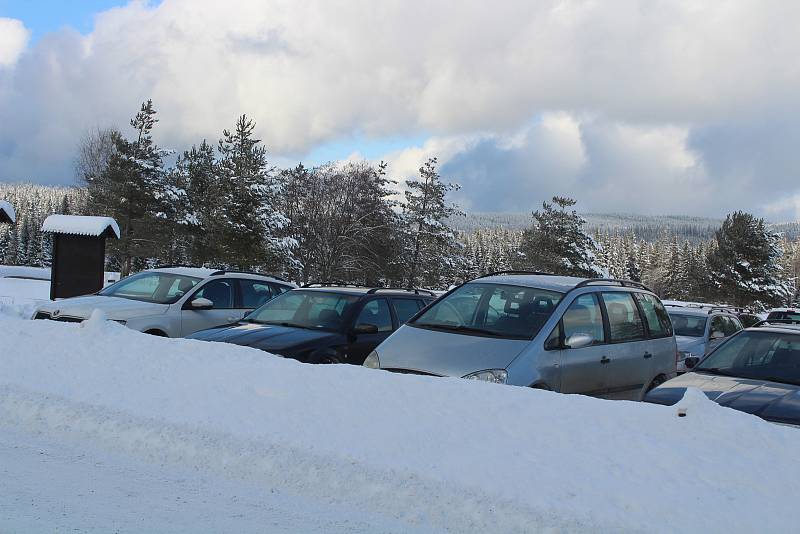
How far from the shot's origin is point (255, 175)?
4128 centimetres

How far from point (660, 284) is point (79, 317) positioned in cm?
→ 10956

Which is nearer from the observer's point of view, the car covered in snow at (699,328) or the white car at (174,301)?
the white car at (174,301)

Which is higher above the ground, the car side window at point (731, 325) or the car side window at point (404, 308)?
the car side window at point (404, 308)

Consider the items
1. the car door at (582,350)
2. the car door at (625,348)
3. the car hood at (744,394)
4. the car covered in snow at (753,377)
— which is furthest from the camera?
the car door at (625,348)

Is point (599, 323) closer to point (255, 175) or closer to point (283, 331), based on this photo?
point (283, 331)

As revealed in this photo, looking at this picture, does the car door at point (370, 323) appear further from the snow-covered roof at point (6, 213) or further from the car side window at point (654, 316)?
the snow-covered roof at point (6, 213)

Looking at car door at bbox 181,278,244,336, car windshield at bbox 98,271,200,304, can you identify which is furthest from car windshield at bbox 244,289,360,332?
car windshield at bbox 98,271,200,304

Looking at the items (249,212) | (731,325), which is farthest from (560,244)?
(731,325)

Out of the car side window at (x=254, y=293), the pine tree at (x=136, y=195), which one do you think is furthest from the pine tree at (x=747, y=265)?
the car side window at (x=254, y=293)

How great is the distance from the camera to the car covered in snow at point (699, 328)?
13.0m

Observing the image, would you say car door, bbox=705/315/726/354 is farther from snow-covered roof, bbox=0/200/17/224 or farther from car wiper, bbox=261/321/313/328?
snow-covered roof, bbox=0/200/17/224

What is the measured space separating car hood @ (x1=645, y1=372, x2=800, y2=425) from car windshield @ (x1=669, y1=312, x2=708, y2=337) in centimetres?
696

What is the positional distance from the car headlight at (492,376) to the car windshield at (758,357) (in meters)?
2.41

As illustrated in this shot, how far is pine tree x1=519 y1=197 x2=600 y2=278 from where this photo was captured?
54906mm
